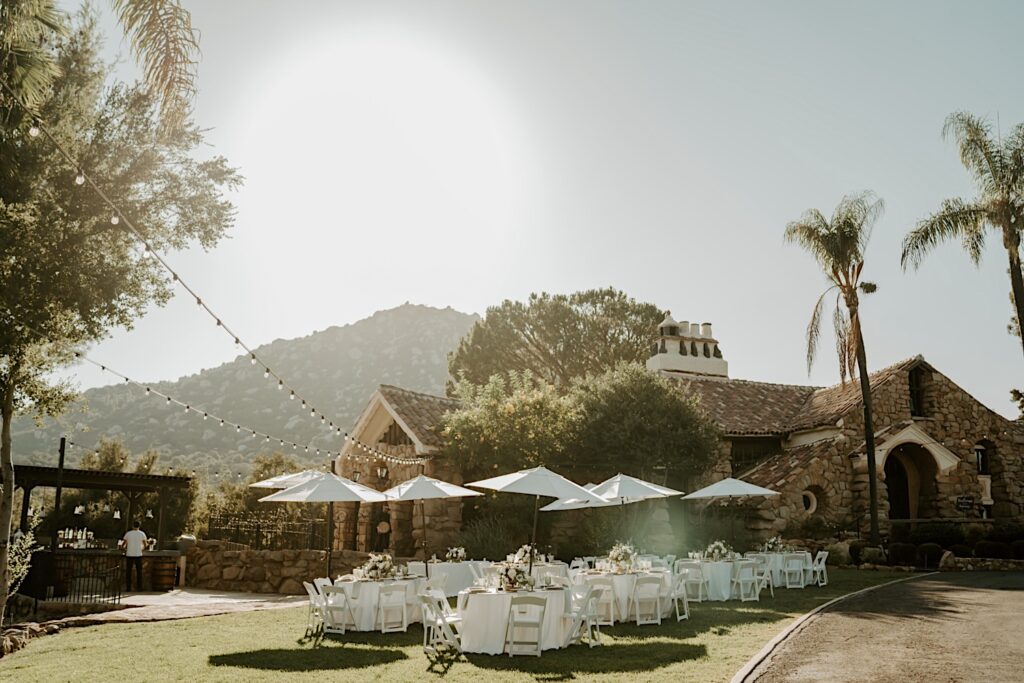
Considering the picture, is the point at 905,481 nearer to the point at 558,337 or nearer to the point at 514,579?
the point at 558,337

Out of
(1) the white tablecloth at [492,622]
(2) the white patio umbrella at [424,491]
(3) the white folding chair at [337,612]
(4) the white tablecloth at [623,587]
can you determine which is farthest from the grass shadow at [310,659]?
(4) the white tablecloth at [623,587]

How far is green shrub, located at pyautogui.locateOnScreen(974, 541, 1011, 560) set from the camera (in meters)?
18.7

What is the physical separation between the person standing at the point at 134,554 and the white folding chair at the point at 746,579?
13.5 meters

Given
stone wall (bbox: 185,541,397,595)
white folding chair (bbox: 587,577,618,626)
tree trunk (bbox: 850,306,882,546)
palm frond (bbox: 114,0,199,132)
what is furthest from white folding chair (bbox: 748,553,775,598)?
A: palm frond (bbox: 114,0,199,132)

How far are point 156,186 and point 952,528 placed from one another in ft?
67.8

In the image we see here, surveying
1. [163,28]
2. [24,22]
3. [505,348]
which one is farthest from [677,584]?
[505,348]

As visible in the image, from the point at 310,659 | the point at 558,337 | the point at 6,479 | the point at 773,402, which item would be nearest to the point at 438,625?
the point at 310,659

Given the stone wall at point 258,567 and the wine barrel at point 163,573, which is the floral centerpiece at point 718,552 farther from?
the wine barrel at point 163,573

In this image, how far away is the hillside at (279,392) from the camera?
52906 millimetres

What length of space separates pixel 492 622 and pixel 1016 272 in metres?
15.5

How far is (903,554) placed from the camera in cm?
1908

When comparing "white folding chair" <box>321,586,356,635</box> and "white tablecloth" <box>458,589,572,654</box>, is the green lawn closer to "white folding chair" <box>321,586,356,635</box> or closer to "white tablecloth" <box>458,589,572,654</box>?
"white tablecloth" <box>458,589,572,654</box>

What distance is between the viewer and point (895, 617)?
10.9 meters

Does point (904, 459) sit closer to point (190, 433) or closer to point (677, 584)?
point (677, 584)
